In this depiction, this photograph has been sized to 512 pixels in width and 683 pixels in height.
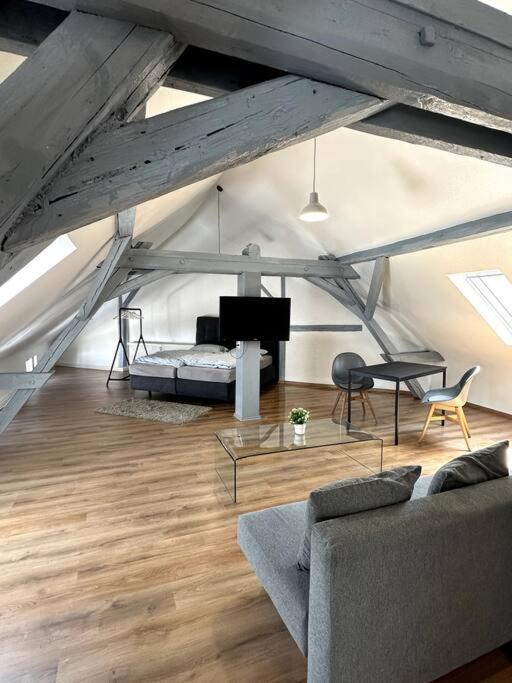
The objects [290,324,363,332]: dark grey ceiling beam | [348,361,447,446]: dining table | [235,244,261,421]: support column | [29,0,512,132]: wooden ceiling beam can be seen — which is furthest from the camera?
[290,324,363,332]: dark grey ceiling beam

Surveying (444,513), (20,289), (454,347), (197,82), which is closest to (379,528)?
(444,513)

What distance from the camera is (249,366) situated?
4883 millimetres

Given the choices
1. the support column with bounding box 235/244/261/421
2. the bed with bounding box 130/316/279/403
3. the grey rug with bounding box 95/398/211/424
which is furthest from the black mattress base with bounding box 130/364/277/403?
the support column with bounding box 235/244/261/421

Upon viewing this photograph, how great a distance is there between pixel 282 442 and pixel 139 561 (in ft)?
4.84

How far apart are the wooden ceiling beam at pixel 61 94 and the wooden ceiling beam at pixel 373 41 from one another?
0.17 ft

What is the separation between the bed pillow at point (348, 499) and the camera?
1310 millimetres

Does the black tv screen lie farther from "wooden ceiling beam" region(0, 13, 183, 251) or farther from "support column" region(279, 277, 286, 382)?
"wooden ceiling beam" region(0, 13, 183, 251)

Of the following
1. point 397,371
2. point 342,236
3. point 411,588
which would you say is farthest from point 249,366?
point 411,588

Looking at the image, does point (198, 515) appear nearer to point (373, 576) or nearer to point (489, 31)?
point (373, 576)

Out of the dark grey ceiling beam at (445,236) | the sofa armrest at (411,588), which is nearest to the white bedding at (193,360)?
the dark grey ceiling beam at (445,236)

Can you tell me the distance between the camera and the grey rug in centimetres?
502

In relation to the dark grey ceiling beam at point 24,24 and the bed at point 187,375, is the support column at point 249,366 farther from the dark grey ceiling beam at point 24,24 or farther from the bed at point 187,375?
the dark grey ceiling beam at point 24,24

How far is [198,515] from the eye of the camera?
2621 mm

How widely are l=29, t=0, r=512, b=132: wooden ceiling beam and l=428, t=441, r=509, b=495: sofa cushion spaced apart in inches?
52.5
